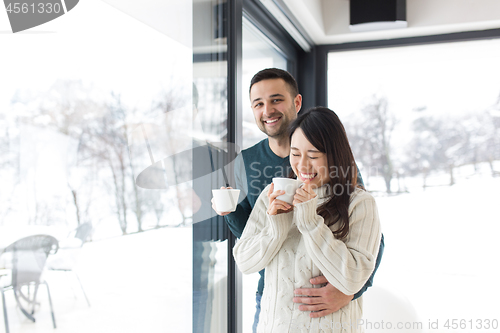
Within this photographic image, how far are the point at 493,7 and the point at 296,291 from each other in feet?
8.34

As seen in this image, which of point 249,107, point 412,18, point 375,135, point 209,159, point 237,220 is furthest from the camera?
point 375,135

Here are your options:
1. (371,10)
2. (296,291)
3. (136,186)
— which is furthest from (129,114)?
(371,10)

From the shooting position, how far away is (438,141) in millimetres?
2932

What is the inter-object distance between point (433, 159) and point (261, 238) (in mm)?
2324

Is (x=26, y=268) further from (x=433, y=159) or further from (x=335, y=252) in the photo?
(x=433, y=159)

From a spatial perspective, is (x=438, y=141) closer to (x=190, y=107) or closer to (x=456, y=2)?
(x=456, y=2)

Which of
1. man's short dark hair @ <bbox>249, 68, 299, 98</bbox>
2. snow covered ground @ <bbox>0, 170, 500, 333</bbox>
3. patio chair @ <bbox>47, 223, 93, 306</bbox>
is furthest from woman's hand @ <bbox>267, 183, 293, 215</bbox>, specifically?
snow covered ground @ <bbox>0, 170, 500, 333</bbox>

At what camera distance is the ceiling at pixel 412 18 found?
2580 mm

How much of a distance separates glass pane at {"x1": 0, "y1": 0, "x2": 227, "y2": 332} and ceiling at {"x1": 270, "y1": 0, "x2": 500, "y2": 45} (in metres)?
1.32

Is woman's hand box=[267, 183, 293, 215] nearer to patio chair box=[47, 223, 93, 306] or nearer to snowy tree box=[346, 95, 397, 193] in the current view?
patio chair box=[47, 223, 93, 306]

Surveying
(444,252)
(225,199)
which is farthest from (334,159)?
(444,252)

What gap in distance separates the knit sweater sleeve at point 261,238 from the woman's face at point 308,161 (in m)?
0.11

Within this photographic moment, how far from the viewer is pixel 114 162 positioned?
37.2 inches

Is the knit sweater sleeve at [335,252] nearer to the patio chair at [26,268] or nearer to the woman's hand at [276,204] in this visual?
the woman's hand at [276,204]
